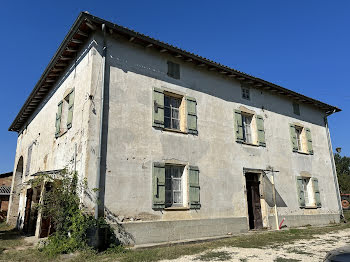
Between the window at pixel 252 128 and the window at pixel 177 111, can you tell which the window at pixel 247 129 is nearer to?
the window at pixel 252 128

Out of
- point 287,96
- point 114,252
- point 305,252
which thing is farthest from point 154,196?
point 287,96

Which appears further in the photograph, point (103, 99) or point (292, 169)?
point (292, 169)

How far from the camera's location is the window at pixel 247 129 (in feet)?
38.9

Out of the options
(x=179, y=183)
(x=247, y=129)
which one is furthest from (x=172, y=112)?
(x=247, y=129)

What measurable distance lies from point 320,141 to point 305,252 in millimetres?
9959

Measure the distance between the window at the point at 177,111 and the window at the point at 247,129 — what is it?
2939 mm

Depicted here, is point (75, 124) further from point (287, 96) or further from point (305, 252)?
point (287, 96)

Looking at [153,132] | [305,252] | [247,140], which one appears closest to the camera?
[305,252]

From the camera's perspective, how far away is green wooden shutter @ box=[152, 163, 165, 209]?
26.9ft

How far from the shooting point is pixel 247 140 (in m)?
11.9

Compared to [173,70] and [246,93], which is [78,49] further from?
[246,93]

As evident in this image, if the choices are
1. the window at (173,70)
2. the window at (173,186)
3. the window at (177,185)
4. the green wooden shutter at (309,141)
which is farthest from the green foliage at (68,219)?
the green wooden shutter at (309,141)

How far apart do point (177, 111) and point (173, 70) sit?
1.49 meters

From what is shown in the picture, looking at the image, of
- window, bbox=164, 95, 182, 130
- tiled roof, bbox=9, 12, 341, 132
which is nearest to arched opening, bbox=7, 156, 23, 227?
tiled roof, bbox=9, 12, 341, 132
